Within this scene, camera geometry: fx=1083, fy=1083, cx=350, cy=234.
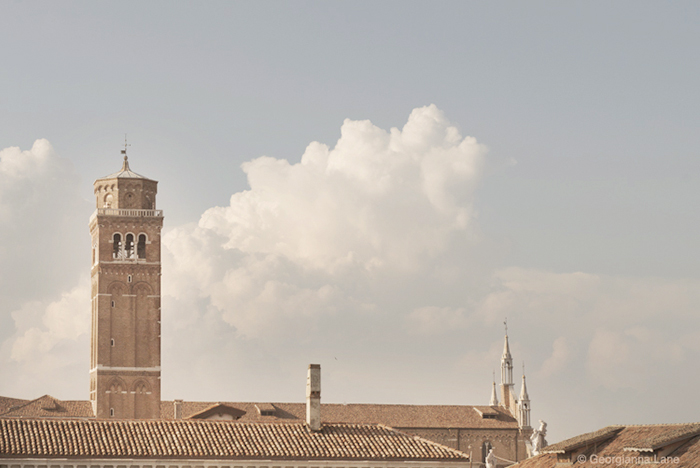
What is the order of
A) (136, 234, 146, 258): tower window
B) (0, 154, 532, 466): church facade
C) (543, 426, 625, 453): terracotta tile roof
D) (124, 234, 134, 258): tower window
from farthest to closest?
(124, 234, 134, 258): tower window, (136, 234, 146, 258): tower window, (0, 154, 532, 466): church facade, (543, 426, 625, 453): terracotta tile roof

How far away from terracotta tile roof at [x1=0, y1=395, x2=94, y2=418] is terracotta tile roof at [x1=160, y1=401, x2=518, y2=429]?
16.8 ft

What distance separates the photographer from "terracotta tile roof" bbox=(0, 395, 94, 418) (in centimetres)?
6350

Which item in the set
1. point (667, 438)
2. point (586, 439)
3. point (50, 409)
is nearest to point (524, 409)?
point (50, 409)

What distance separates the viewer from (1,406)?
66125mm

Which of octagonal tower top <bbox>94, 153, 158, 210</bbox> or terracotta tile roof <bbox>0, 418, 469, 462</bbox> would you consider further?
octagonal tower top <bbox>94, 153, 158, 210</bbox>

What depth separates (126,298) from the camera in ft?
240

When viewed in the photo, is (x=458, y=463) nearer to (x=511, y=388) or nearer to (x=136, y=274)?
(x=136, y=274)

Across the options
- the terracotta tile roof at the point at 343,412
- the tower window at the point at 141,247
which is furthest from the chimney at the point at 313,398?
the tower window at the point at 141,247

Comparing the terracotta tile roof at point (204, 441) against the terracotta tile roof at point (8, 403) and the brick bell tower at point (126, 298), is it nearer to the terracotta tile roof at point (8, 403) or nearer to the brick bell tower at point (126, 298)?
the terracotta tile roof at point (8, 403)

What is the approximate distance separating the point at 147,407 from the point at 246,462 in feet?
124

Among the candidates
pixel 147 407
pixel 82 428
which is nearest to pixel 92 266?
pixel 147 407

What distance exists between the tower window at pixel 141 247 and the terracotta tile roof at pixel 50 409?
10747 mm

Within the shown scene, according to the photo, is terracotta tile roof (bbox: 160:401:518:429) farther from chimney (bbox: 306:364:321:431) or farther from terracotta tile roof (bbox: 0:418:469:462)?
terracotta tile roof (bbox: 0:418:469:462)

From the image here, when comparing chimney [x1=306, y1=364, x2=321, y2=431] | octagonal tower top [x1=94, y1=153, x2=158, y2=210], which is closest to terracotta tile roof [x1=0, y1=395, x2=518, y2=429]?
octagonal tower top [x1=94, y1=153, x2=158, y2=210]
